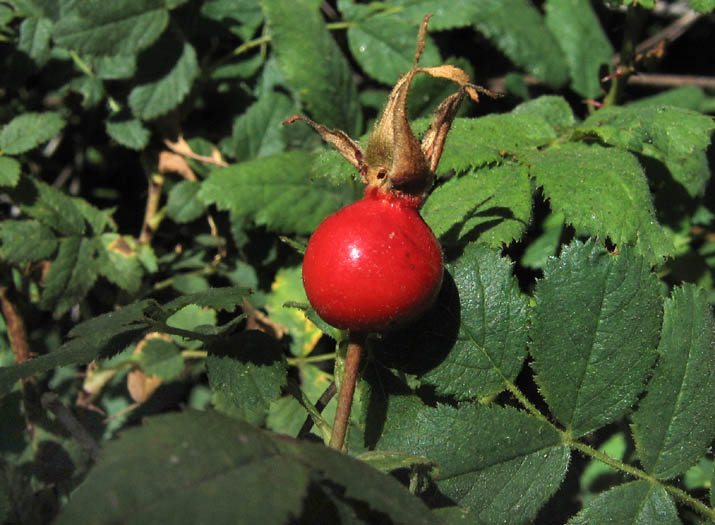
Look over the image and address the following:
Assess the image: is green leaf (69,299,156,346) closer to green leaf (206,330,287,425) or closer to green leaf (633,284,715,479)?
green leaf (206,330,287,425)

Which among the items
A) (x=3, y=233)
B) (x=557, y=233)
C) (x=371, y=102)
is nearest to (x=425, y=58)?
(x=371, y=102)

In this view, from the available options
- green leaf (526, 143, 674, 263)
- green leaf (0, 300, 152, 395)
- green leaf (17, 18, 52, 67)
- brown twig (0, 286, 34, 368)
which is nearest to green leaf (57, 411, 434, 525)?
green leaf (0, 300, 152, 395)

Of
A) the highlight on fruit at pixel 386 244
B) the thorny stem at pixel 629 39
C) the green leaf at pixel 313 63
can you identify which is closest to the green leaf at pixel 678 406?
the highlight on fruit at pixel 386 244

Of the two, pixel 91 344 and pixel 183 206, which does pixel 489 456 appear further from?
pixel 183 206

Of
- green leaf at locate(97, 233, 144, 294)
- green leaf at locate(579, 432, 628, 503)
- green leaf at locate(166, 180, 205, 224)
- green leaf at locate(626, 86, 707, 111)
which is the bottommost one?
green leaf at locate(579, 432, 628, 503)

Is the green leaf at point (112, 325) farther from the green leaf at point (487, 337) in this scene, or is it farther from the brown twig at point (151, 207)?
the brown twig at point (151, 207)

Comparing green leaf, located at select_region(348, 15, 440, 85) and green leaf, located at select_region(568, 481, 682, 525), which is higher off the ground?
Answer: green leaf, located at select_region(348, 15, 440, 85)

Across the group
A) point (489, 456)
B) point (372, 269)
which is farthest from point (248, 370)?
point (489, 456)
